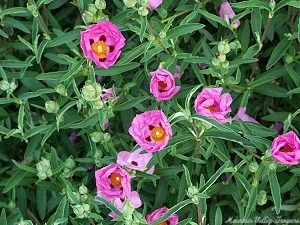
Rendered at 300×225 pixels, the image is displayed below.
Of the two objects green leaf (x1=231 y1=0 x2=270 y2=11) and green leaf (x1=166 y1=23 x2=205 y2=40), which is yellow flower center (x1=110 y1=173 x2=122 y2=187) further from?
green leaf (x1=231 y1=0 x2=270 y2=11)

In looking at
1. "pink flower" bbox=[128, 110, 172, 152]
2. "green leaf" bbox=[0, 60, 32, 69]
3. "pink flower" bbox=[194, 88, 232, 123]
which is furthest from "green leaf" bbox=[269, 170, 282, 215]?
"green leaf" bbox=[0, 60, 32, 69]

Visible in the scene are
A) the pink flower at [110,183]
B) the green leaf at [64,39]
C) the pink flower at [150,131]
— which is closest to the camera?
the pink flower at [150,131]

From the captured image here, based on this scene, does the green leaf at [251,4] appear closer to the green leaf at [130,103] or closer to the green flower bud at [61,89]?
the green leaf at [130,103]

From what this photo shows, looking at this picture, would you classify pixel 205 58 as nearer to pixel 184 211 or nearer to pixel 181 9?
pixel 181 9

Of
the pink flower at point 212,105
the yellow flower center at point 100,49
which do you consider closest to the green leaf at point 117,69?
the yellow flower center at point 100,49

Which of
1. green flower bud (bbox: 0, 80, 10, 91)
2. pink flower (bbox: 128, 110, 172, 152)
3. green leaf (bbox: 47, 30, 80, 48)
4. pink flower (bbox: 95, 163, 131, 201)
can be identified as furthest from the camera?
green leaf (bbox: 47, 30, 80, 48)

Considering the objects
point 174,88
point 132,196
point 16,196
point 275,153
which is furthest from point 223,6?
point 16,196
